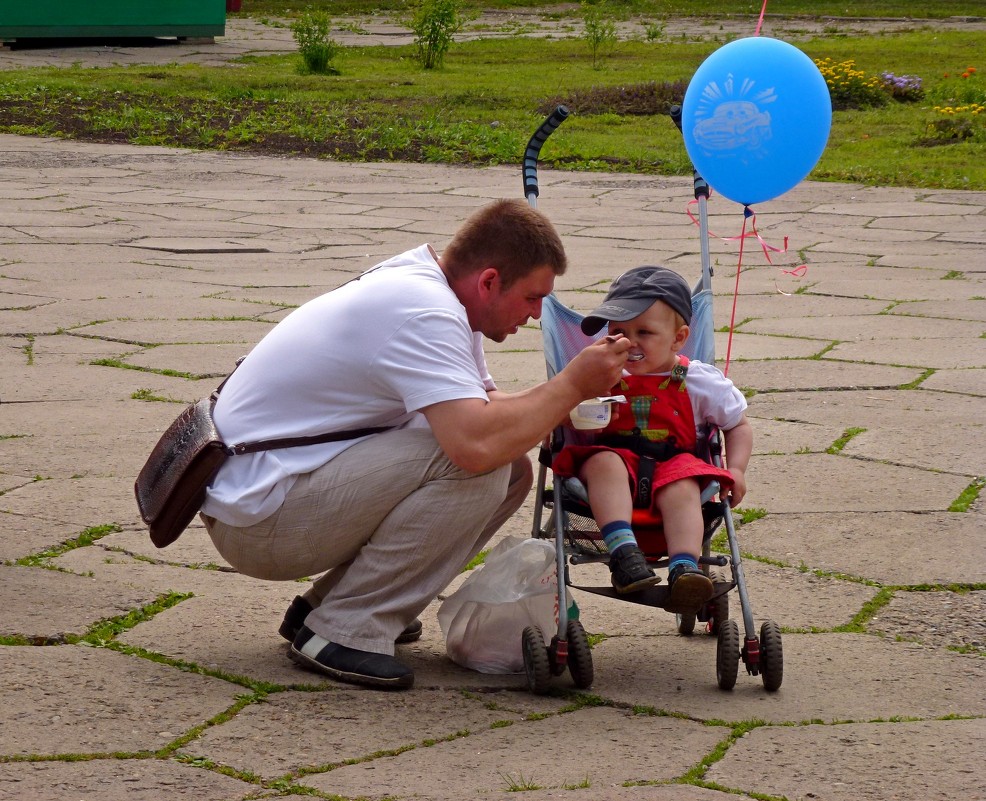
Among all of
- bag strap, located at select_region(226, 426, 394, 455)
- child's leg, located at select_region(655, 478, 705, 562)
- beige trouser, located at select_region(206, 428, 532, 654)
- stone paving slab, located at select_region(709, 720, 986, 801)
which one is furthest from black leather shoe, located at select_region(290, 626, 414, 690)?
stone paving slab, located at select_region(709, 720, 986, 801)

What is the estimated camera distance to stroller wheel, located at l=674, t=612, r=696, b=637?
10.5ft

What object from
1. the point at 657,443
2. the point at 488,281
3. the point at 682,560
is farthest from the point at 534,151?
the point at 682,560

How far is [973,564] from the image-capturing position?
11.6ft

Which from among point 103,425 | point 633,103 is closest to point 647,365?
point 103,425

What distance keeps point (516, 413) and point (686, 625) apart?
0.83 meters

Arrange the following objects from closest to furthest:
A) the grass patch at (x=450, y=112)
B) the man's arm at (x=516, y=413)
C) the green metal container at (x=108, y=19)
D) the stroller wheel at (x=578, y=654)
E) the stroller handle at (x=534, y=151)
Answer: the man's arm at (x=516, y=413), the stroller wheel at (x=578, y=654), the stroller handle at (x=534, y=151), the grass patch at (x=450, y=112), the green metal container at (x=108, y=19)

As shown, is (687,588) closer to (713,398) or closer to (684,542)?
(684,542)

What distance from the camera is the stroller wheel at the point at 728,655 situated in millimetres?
2787

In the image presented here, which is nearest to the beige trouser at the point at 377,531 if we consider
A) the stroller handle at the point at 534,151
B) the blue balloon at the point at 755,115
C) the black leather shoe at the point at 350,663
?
the black leather shoe at the point at 350,663

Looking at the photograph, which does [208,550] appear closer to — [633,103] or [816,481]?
[816,481]

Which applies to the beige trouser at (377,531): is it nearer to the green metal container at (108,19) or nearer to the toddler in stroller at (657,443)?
the toddler in stroller at (657,443)

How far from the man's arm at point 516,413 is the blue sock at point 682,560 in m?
0.38

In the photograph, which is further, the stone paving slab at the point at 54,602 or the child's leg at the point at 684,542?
the stone paving slab at the point at 54,602

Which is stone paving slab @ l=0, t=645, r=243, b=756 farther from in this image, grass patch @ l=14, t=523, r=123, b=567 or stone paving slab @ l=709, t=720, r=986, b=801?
stone paving slab @ l=709, t=720, r=986, b=801
